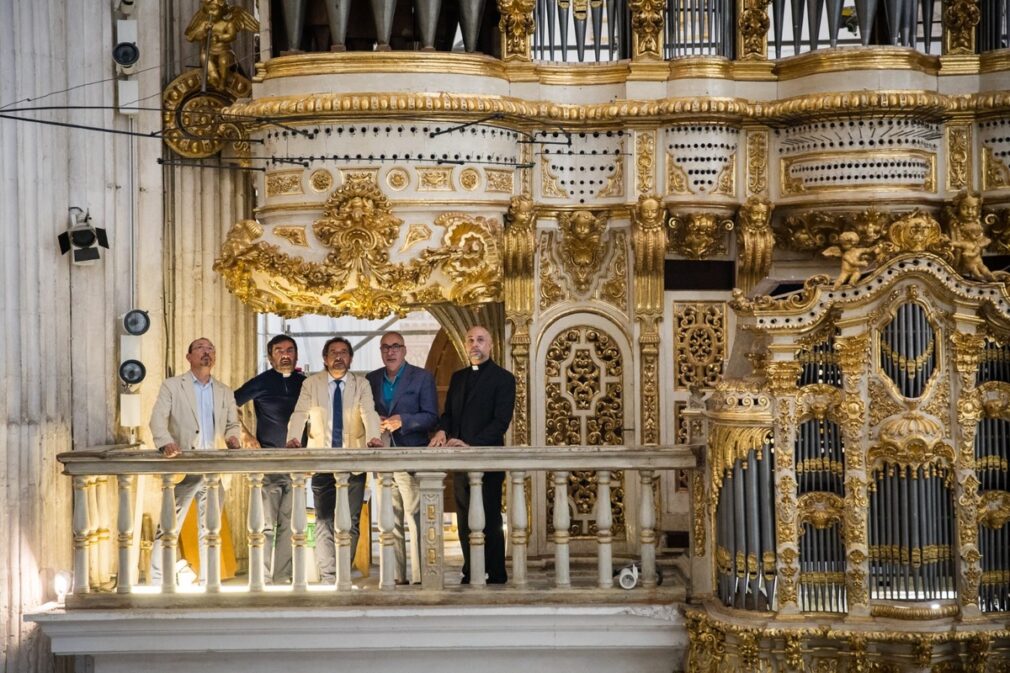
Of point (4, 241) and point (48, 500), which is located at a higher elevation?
point (4, 241)

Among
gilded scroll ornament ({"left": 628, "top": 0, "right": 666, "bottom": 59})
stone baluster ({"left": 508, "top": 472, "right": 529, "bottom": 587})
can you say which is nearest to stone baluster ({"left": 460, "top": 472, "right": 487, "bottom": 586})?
stone baluster ({"left": 508, "top": 472, "right": 529, "bottom": 587})

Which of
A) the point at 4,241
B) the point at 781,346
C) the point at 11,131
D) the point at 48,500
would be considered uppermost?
the point at 11,131

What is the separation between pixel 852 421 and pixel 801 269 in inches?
95.3

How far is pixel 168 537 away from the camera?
10.2 m

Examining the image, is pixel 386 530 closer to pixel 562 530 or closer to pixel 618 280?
pixel 562 530

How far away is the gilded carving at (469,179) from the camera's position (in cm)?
1126

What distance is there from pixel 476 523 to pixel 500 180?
2366 millimetres

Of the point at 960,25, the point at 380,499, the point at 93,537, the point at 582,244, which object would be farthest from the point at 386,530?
the point at 960,25

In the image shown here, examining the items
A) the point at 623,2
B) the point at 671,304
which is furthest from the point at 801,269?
the point at 623,2

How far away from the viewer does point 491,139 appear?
11.3m

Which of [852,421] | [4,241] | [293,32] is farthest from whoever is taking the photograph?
[293,32]

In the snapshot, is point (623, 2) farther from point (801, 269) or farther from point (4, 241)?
point (4, 241)

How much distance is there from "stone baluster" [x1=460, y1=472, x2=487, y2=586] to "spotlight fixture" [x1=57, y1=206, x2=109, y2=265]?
270 centimetres

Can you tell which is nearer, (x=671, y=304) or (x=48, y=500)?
(x=48, y=500)
